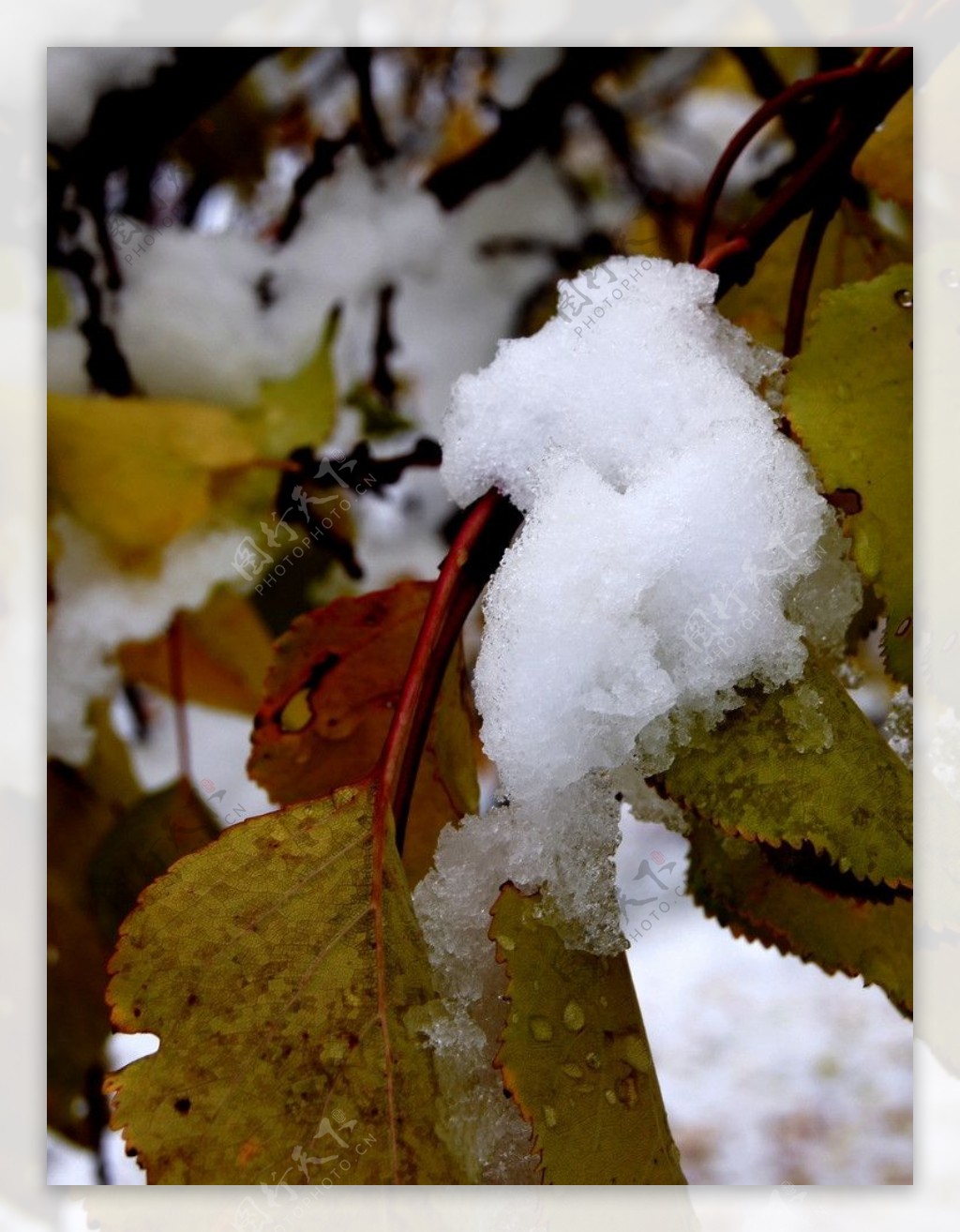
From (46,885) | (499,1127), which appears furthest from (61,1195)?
(499,1127)

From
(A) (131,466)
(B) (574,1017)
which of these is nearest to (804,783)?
(B) (574,1017)

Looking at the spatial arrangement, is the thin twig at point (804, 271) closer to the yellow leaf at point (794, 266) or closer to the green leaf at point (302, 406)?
the yellow leaf at point (794, 266)

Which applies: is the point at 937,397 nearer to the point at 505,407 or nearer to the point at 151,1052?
the point at 505,407

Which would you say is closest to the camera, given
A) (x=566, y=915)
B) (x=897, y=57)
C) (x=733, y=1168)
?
(x=566, y=915)

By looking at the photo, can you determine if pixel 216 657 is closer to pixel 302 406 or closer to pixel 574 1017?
pixel 302 406

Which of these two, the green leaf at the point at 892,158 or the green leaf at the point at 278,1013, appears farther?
the green leaf at the point at 892,158

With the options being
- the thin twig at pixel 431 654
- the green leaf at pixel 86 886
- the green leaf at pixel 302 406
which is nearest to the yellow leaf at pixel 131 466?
the green leaf at pixel 302 406
